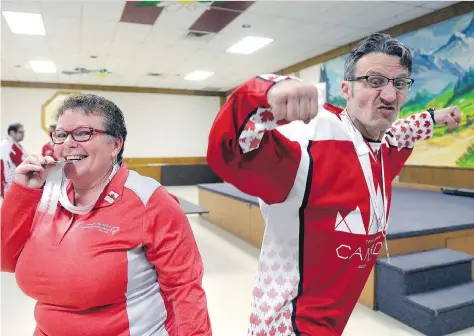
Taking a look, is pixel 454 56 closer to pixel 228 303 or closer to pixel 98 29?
pixel 228 303

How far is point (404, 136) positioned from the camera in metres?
1.52

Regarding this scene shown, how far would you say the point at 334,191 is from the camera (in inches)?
38.9

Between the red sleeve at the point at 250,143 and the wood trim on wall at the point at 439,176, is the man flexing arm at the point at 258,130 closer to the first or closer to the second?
the red sleeve at the point at 250,143

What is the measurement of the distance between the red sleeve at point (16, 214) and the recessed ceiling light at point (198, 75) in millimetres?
9541

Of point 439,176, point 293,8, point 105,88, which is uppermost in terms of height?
point 293,8

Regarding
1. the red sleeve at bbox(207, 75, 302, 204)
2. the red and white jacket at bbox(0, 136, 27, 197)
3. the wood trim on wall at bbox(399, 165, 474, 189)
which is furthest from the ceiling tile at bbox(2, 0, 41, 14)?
the wood trim on wall at bbox(399, 165, 474, 189)

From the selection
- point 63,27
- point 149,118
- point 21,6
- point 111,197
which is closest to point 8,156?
point 21,6

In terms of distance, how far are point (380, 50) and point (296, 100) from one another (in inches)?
22.0

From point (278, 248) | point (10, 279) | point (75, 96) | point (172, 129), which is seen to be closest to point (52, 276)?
point (75, 96)

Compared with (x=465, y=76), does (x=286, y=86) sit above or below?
below

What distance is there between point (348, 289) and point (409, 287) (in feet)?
6.86

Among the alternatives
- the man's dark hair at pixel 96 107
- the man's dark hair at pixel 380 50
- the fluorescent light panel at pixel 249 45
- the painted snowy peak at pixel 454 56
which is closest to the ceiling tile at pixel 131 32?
the fluorescent light panel at pixel 249 45

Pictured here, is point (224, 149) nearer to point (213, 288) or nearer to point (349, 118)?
point (349, 118)

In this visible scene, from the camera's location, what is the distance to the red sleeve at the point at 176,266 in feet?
4.21
